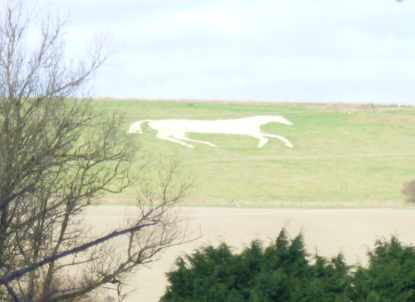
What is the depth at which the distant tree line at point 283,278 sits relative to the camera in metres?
7.73

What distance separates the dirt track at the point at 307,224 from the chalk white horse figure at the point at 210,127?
8546 mm

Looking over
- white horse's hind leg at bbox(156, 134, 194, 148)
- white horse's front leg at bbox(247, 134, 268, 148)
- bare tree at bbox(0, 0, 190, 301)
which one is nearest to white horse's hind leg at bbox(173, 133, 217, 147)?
white horse's hind leg at bbox(156, 134, 194, 148)

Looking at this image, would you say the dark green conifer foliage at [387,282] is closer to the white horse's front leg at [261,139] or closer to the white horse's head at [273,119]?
the white horse's front leg at [261,139]

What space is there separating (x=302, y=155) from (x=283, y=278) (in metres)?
23.7

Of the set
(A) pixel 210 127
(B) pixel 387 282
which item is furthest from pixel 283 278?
(A) pixel 210 127

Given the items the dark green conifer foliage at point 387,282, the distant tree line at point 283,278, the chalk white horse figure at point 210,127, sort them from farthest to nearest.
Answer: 1. the chalk white horse figure at point 210,127
2. the dark green conifer foliage at point 387,282
3. the distant tree line at point 283,278

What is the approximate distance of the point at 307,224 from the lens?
2258 centimetres

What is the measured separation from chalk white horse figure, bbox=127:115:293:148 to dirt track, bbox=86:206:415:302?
8546 mm

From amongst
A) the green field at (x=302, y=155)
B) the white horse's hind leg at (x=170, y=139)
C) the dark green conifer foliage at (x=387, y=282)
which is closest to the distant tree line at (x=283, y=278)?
the dark green conifer foliage at (x=387, y=282)

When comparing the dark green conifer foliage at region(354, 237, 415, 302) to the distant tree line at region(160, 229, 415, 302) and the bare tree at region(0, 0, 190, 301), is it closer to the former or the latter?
the distant tree line at region(160, 229, 415, 302)

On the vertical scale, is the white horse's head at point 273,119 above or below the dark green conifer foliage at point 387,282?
above

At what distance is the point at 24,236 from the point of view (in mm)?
11445

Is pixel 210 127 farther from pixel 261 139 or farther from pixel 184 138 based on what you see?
pixel 261 139

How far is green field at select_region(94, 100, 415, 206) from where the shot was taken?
27.4m
